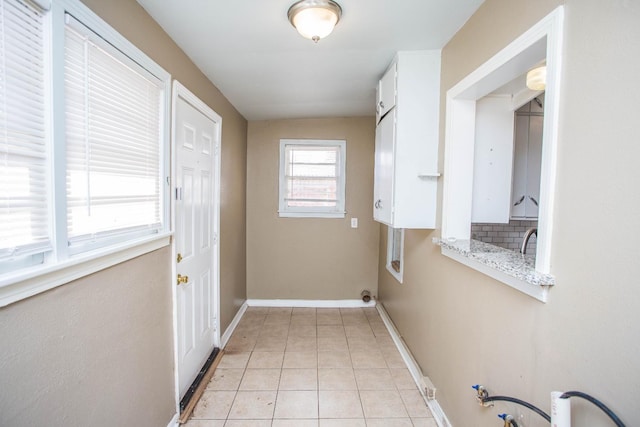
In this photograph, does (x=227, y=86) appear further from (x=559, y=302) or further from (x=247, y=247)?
(x=559, y=302)

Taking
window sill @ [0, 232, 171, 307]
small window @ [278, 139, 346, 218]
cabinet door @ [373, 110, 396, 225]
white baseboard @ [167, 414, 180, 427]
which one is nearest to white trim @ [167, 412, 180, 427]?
Answer: white baseboard @ [167, 414, 180, 427]

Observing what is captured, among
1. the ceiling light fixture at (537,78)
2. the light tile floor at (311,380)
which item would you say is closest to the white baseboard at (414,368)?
the light tile floor at (311,380)

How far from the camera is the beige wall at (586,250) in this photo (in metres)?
0.70

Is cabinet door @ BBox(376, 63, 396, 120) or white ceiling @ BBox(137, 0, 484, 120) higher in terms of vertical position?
white ceiling @ BBox(137, 0, 484, 120)

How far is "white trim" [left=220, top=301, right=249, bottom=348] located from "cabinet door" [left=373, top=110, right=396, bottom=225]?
1.93m

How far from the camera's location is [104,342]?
115cm

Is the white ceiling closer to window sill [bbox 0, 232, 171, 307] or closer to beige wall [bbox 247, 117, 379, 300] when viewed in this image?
beige wall [bbox 247, 117, 379, 300]

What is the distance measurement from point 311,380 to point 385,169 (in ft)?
5.79

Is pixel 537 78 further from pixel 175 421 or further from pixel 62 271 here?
pixel 175 421

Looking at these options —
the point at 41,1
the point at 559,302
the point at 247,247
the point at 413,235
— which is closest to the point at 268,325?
the point at 247,247

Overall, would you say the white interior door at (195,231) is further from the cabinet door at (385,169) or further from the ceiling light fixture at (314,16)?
the cabinet door at (385,169)

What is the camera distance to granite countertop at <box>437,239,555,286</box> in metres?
0.96

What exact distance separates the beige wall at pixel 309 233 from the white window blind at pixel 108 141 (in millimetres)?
2064

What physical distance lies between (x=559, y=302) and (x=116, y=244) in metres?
1.72
